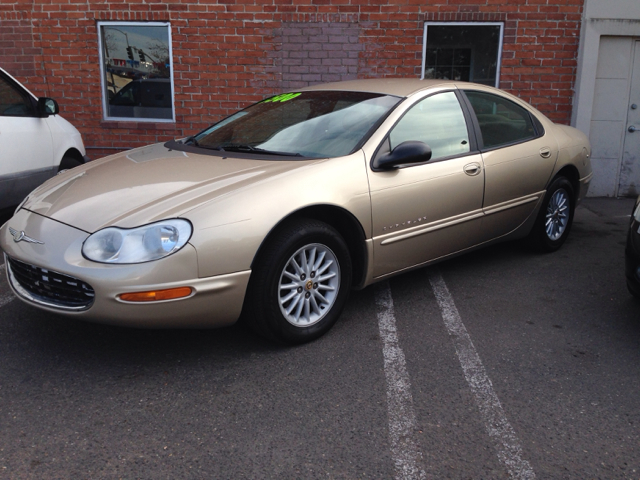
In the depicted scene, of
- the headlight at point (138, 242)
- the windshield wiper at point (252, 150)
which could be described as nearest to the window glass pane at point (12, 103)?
the windshield wiper at point (252, 150)

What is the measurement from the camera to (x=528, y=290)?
4.54 metres

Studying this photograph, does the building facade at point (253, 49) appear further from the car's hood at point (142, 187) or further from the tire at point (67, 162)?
the car's hood at point (142, 187)

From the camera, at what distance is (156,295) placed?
2.94 m

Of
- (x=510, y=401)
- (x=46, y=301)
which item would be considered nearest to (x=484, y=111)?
(x=510, y=401)

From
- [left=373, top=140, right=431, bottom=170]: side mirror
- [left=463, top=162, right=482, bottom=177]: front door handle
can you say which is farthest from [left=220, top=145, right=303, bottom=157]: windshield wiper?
[left=463, top=162, right=482, bottom=177]: front door handle

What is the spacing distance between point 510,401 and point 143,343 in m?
2.04

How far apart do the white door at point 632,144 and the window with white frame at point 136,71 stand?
6.28 meters

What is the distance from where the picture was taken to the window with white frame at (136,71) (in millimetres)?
8305

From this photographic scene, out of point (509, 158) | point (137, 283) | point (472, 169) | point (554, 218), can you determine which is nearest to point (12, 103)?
point (137, 283)

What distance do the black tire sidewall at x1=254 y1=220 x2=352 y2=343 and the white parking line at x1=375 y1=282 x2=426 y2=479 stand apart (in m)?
0.38

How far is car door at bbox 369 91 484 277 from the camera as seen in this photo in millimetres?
3811

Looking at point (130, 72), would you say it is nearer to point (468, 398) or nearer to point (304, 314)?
point (304, 314)

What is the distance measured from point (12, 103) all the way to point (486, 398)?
5091 millimetres

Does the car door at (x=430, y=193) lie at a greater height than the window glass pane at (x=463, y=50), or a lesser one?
lesser
